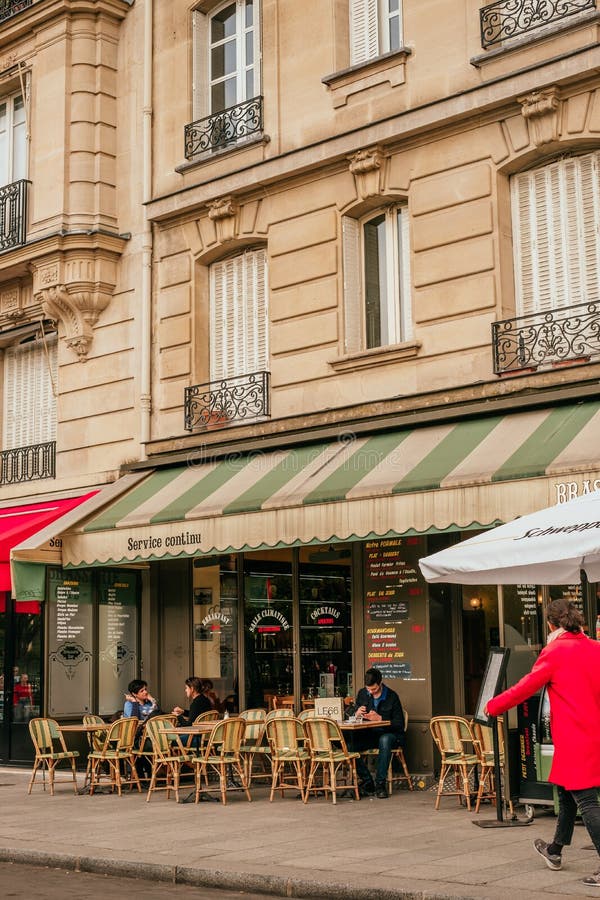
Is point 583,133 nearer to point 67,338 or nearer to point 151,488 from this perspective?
point 151,488

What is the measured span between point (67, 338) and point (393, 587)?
261 inches

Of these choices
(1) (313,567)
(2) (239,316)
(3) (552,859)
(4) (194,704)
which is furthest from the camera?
(2) (239,316)

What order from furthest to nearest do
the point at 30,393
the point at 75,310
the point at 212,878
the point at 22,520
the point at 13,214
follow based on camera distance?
the point at 30,393 < the point at 13,214 < the point at 75,310 < the point at 22,520 < the point at 212,878

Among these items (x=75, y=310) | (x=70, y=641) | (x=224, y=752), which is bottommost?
(x=224, y=752)

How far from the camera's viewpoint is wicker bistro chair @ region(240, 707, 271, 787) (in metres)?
13.4

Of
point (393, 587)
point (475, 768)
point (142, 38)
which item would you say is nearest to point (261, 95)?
point (142, 38)

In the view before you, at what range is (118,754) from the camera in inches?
528

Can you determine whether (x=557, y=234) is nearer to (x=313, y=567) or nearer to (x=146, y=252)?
(x=313, y=567)

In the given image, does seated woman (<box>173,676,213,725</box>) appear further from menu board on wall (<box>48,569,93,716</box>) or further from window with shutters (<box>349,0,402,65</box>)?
window with shutters (<box>349,0,402,65</box>)

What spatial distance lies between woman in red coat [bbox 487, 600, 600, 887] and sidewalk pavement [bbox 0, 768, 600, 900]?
1.37 feet

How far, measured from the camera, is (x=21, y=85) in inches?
706

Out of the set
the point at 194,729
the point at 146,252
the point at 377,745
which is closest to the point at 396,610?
the point at 377,745

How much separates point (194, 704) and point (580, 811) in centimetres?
734

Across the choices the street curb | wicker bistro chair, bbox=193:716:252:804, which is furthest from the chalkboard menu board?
the street curb
